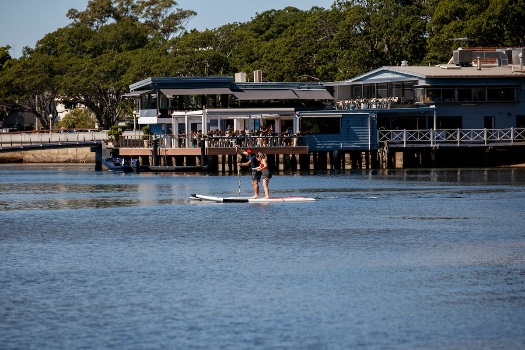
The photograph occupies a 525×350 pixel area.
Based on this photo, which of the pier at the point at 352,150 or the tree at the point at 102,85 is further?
the tree at the point at 102,85

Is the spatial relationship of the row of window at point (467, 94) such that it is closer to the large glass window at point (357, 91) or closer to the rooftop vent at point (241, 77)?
the large glass window at point (357, 91)

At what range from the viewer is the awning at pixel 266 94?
91125 mm

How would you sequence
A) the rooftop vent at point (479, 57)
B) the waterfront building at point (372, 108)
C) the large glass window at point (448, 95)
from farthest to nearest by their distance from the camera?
the rooftop vent at point (479, 57) < the large glass window at point (448, 95) < the waterfront building at point (372, 108)

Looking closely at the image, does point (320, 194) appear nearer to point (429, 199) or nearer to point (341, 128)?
point (429, 199)

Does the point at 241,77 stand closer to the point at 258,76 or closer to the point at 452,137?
the point at 258,76

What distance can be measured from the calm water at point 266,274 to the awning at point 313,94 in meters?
33.7

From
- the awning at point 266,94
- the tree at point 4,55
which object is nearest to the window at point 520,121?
the awning at point 266,94

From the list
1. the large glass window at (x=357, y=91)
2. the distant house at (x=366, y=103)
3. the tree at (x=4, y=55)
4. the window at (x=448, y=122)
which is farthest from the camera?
the tree at (x=4, y=55)

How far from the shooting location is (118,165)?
3607 inches

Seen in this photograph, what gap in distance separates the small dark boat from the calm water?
104 feet

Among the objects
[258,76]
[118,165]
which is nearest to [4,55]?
[258,76]

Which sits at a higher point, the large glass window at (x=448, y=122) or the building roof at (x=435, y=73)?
the building roof at (x=435, y=73)

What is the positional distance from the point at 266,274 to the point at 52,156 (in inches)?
3958

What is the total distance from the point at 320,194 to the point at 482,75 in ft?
113
